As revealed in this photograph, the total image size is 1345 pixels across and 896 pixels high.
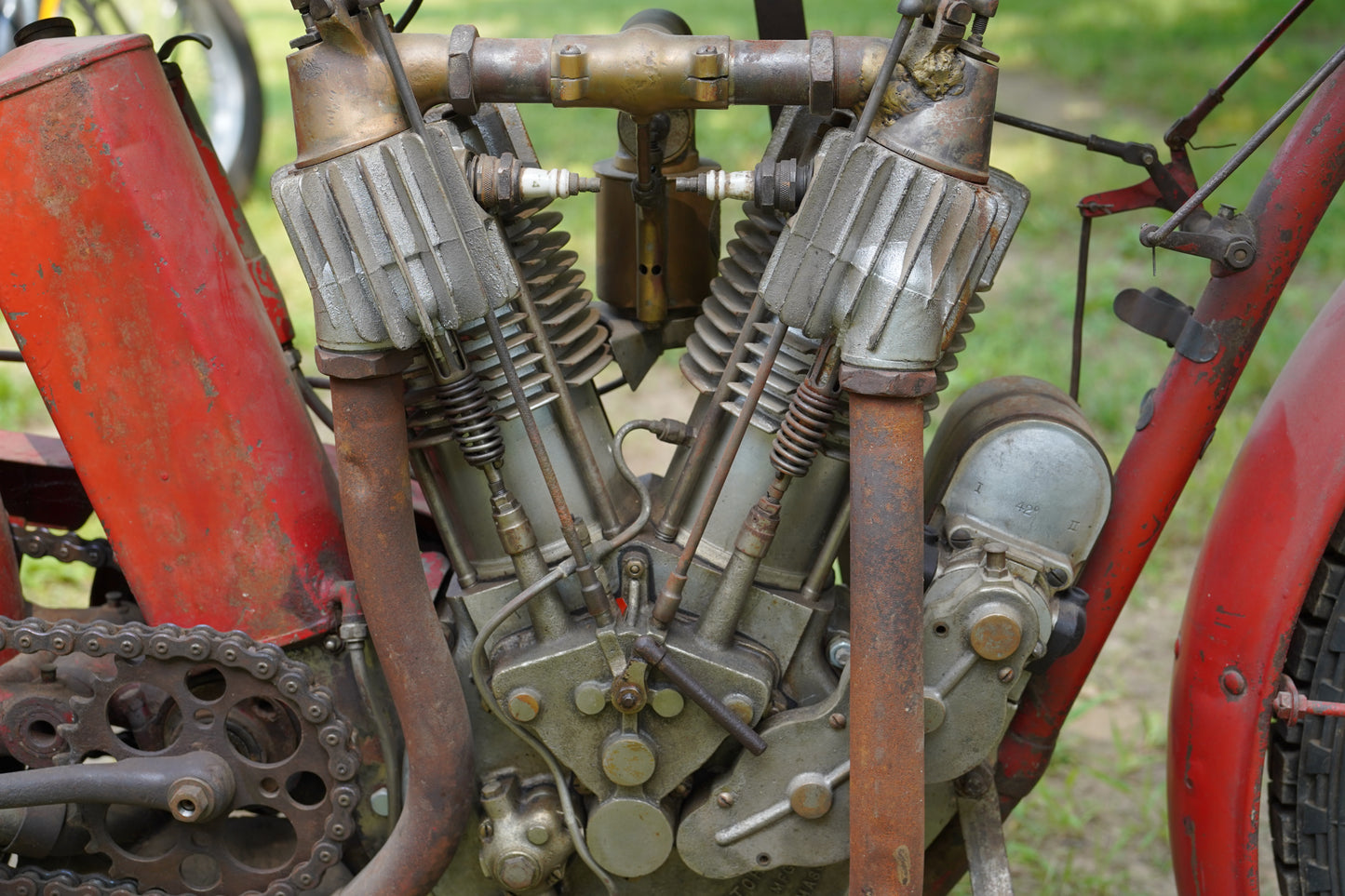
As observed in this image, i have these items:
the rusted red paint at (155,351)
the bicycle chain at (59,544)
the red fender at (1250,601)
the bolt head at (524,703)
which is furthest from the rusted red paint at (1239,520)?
the bicycle chain at (59,544)

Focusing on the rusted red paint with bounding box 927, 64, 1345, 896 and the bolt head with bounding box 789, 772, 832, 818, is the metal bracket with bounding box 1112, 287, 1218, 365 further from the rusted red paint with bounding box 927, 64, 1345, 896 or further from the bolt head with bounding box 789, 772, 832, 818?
the bolt head with bounding box 789, 772, 832, 818

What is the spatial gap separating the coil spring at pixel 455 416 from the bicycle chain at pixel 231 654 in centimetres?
33

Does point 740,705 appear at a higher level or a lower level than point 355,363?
lower

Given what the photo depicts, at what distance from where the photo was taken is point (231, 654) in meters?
1.50

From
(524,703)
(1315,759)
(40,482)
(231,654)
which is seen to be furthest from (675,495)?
(40,482)

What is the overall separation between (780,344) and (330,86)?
58 centimetres

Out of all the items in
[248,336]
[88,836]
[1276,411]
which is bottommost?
[88,836]

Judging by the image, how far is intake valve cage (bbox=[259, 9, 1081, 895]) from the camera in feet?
4.38

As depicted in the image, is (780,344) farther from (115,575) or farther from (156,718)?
(115,575)

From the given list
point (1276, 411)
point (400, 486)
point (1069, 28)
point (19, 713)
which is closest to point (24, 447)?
point (19, 713)

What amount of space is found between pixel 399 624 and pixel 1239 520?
106cm

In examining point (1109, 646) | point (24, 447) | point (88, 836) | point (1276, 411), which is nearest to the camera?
point (1276, 411)

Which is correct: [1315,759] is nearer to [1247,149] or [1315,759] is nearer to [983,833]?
[983,833]

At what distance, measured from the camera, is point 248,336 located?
5.13ft
